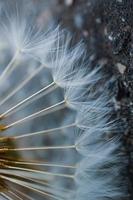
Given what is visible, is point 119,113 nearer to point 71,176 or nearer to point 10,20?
point 71,176

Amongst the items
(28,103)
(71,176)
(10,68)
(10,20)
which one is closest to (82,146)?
(71,176)

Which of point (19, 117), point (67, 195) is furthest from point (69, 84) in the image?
point (67, 195)

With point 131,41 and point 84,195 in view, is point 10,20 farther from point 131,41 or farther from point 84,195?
point 84,195

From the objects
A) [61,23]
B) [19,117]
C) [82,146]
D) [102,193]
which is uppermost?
[61,23]

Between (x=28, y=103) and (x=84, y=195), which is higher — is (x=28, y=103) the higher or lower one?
the higher one

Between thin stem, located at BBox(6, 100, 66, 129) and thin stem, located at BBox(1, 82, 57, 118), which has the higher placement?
thin stem, located at BBox(1, 82, 57, 118)

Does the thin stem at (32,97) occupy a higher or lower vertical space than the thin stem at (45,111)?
higher
